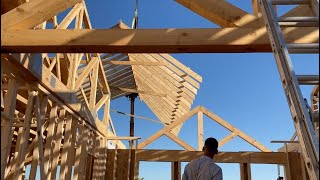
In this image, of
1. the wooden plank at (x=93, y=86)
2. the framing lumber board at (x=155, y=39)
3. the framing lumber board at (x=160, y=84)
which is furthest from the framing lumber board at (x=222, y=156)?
the framing lumber board at (x=155, y=39)

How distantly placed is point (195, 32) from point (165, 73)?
762 cm

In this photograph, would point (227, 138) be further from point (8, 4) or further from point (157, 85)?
point (8, 4)

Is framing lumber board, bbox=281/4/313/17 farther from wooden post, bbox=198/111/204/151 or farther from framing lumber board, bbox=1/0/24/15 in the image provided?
wooden post, bbox=198/111/204/151

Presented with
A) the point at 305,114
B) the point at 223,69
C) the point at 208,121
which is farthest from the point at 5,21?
the point at 223,69

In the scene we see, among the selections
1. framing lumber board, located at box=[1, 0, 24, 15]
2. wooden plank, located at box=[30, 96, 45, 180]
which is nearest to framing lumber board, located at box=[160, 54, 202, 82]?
wooden plank, located at box=[30, 96, 45, 180]

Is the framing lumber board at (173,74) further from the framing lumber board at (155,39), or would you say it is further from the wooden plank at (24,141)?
the framing lumber board at (155,39)

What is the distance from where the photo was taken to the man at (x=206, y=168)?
3149 mm

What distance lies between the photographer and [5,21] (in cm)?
346

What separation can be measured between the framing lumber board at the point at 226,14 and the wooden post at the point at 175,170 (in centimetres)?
660

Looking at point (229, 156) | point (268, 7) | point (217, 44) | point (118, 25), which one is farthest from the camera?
point (229, 156)

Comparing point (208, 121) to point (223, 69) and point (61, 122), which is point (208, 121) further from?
point (223, 69)

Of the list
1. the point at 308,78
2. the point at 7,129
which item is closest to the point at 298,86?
the point at 308,78

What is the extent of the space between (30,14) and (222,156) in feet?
23.6

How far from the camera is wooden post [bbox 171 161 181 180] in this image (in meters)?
9.35
